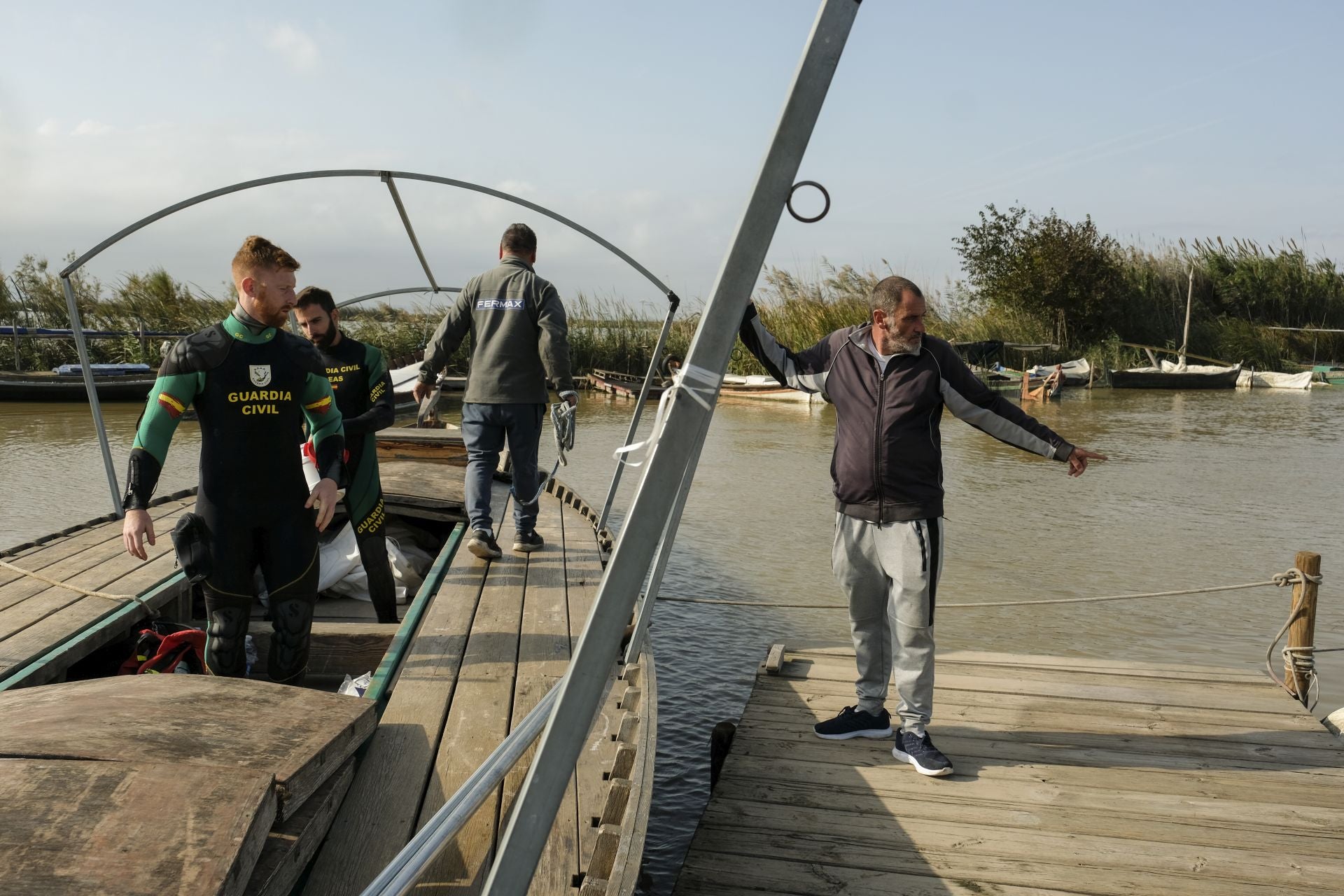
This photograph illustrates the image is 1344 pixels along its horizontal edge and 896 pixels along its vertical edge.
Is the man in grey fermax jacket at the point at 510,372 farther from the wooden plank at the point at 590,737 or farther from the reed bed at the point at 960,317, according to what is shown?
the reed bed at the point at 960,317

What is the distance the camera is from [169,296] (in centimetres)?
2617

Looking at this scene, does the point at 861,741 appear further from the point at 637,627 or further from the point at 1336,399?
the point at 1336,399

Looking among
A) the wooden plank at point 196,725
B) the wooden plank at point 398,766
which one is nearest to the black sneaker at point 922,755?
the wooden plank at point 398,766

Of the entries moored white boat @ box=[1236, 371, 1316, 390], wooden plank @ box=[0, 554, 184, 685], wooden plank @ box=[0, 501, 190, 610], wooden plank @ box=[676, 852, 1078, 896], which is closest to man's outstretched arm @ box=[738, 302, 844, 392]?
wooden plank @ box=[676, 852, 1078, 896]

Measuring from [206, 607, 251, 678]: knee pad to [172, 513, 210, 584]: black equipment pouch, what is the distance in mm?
160

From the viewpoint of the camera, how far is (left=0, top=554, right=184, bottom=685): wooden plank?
3.54m

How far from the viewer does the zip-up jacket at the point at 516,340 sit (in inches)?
208

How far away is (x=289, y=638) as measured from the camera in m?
3.64

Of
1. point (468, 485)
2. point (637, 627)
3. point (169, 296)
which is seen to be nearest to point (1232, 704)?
point (637, 627)

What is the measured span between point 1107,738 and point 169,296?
89.3 ft

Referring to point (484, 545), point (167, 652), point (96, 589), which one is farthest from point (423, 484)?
point (167, 652)

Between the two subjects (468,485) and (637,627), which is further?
(468,485)

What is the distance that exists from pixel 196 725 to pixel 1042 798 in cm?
277

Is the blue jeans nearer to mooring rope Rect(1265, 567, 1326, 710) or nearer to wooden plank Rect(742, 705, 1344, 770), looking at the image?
wooden plank Rect(742, 705, 1344, 770)
